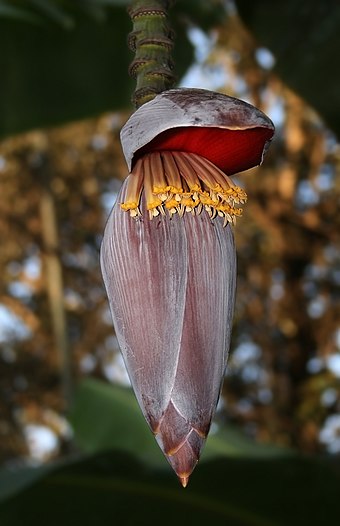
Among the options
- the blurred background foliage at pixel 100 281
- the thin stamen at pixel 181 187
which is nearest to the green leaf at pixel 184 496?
the blurred background foliage at pixel 100 281

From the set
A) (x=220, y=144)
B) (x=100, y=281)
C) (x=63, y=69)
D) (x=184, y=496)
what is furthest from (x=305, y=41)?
(x=100, y=281)

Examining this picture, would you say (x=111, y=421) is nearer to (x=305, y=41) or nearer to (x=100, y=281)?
(x=305, y=41)

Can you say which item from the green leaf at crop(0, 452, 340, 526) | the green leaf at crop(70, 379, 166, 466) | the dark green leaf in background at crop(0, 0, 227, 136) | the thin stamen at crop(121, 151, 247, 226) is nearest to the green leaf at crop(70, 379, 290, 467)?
the green leaf at crop(70, 379, 166, 466)

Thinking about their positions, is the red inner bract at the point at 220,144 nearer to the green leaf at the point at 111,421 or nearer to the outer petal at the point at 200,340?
the outer petal at the point at 200,340

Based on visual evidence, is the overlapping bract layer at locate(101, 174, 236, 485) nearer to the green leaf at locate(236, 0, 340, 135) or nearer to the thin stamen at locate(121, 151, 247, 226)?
the thin stamen at locate(121, 151, 247, 226)

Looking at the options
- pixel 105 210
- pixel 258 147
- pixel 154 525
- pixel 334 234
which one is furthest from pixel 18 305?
pixel 258 147

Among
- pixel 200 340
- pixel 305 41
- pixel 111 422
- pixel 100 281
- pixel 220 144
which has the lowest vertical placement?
pixel 200 340
